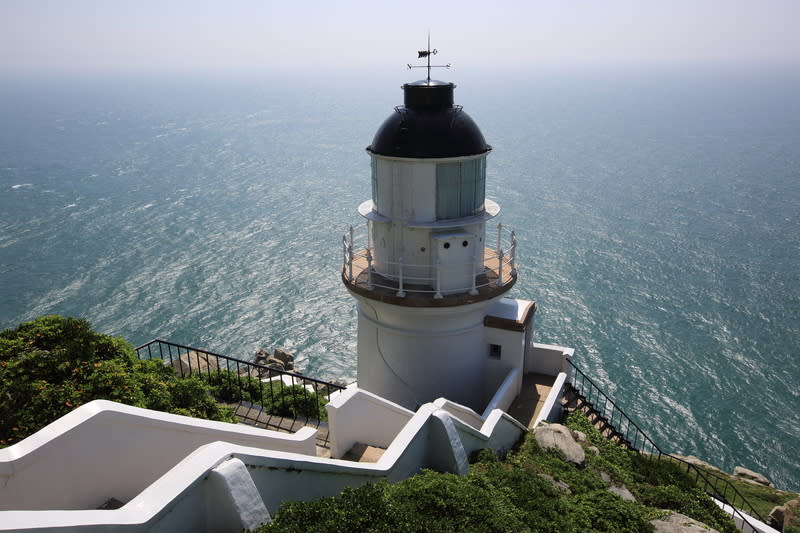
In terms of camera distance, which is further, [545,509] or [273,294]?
[273,294]

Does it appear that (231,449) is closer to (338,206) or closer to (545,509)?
(545,509)

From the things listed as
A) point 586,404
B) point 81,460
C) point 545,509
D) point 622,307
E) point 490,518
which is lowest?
point 622,307

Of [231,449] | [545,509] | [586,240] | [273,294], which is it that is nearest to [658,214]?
[586,240]

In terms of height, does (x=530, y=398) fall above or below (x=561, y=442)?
below

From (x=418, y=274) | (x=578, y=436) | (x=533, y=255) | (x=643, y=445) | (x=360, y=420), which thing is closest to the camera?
(x=360, y=420)

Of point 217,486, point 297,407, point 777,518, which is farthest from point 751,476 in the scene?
point 217,486

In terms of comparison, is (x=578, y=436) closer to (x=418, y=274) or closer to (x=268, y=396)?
(x=418, y=274)
